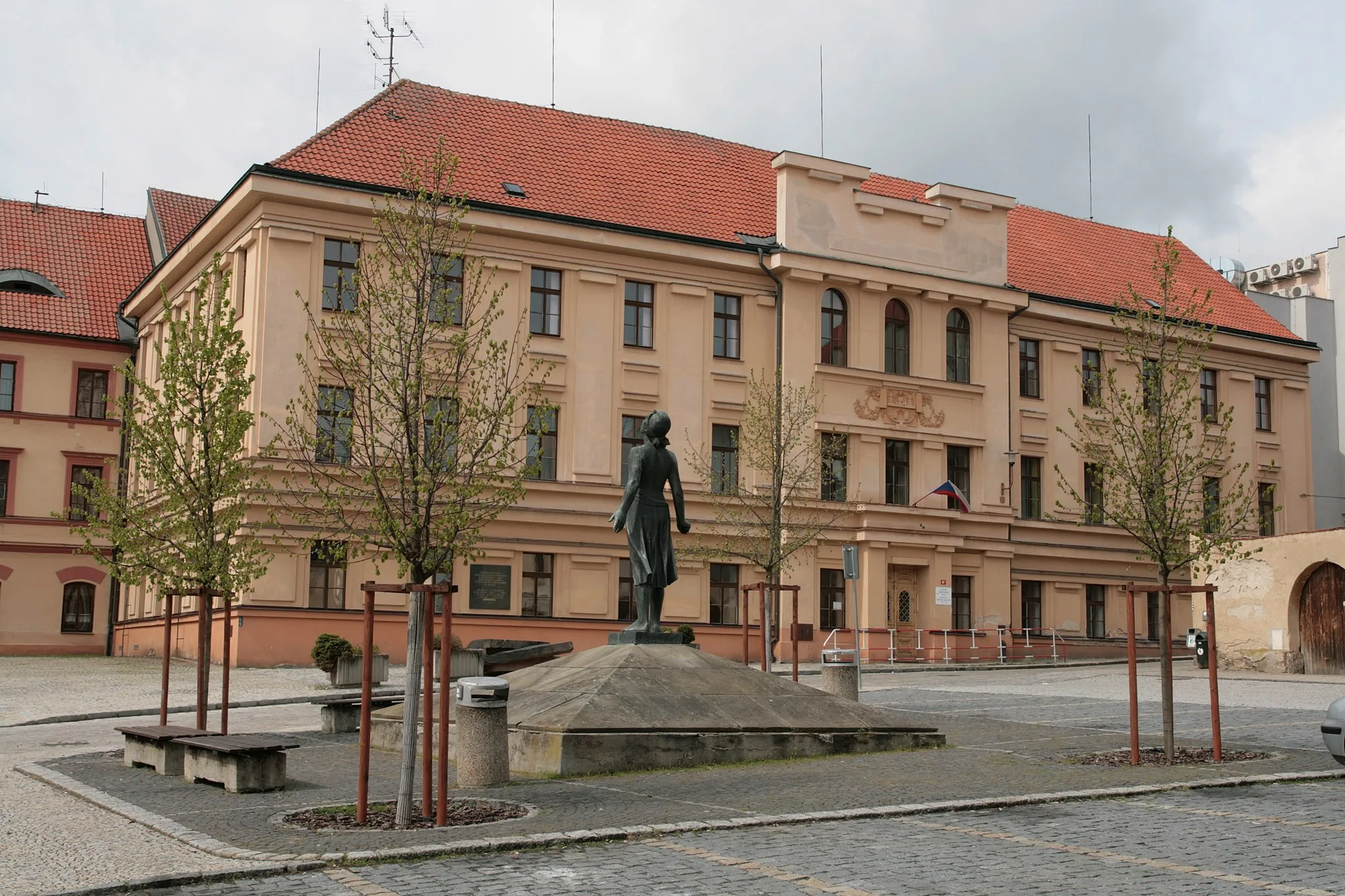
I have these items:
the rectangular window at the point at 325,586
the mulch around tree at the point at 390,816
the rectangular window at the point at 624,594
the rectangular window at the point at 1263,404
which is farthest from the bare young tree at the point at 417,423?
the rectangular window at the point at 1263,404

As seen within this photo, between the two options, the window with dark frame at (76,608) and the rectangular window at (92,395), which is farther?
the rectangular window at (92,395)

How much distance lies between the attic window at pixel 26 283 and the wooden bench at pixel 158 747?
33.4 meters

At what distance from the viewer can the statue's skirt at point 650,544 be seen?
1677 centimetres

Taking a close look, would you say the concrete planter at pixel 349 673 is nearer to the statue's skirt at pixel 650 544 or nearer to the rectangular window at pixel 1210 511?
the statue's skirt at pixel 650 544

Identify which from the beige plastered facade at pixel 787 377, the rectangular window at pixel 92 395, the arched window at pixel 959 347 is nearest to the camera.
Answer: the beige plastered facade at pixel 787 377

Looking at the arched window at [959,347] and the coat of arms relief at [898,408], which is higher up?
the arched window at [959,347]

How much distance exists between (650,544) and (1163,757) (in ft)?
19.8

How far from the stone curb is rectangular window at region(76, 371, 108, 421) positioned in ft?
109

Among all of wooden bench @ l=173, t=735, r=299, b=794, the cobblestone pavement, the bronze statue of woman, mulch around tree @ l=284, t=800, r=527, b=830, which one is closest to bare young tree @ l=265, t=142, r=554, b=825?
mulch around tree @ l=284, t=800, r=527, b=830

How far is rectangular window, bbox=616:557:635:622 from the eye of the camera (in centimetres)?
3619

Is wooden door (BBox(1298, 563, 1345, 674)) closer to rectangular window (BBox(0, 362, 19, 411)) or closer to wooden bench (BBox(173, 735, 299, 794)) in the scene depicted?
wooden bench (BBox(173, 735, 299, 794))

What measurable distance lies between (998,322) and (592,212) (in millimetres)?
12758

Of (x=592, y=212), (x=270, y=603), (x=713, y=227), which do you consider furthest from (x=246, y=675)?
(x=713, y=227)

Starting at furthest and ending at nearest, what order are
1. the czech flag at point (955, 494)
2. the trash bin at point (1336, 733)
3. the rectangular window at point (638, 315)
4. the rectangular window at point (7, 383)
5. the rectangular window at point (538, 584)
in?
the rectangular window at point (7, 383) < the czech flag at point (955, 494) < the rectangular window at point (638, 315) < the rectangular window at point (538, 584) < the trash bin at point (1336, 733)
